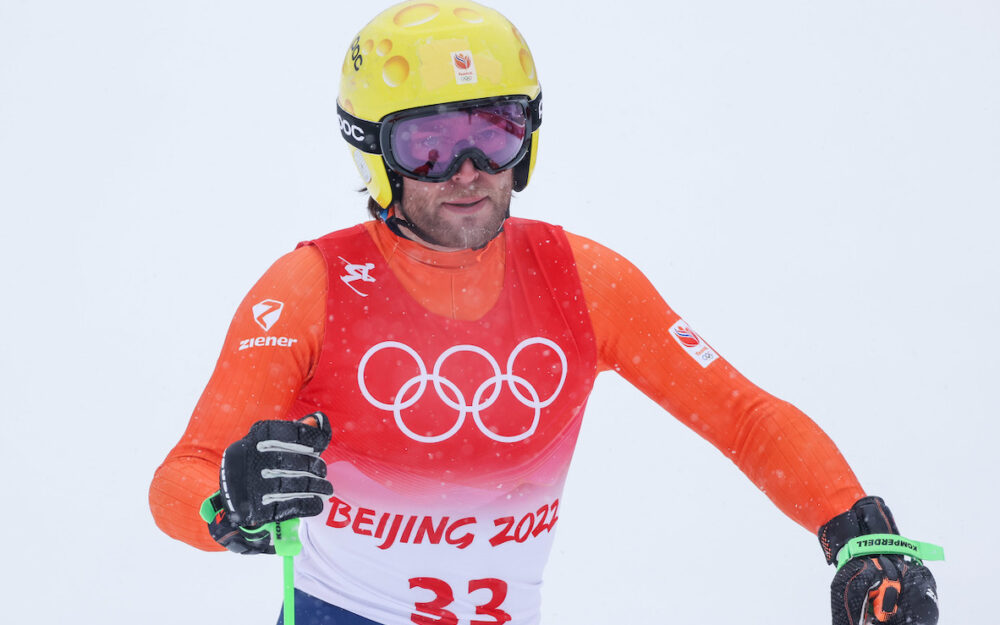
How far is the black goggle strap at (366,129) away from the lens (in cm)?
325

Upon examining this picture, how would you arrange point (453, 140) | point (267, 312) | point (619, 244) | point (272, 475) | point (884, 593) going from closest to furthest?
point (272, 475), point (884, 593), point (267, 312), point (453, 140), point (619, 244)

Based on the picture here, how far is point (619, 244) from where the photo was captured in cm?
742

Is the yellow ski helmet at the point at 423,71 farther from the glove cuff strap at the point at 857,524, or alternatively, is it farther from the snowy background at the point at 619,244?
the snowy background at the point at 619,244

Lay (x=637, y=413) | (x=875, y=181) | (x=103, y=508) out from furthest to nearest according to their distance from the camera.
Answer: (x=875, y=181), (x=637, y=413), (x=103, y=508)

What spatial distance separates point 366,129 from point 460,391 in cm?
80

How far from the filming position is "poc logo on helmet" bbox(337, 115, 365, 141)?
10.8 ft

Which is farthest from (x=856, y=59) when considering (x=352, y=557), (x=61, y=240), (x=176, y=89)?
(x=352, y=557)

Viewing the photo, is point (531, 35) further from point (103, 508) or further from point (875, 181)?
point (103, 508)

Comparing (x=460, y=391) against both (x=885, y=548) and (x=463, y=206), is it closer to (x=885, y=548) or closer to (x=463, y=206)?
(x=463, y=206)

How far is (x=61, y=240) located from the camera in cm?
743

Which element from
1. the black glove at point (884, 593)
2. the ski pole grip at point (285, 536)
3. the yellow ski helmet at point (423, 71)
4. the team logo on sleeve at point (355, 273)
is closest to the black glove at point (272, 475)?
the ski pole grip at point (285, 536)

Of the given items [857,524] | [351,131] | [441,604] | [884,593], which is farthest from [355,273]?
[884,593]

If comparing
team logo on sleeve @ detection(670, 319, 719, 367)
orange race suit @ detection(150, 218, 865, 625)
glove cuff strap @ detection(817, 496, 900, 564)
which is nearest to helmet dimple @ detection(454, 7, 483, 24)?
orange race suit @ detection(150, 218, 865, 625)

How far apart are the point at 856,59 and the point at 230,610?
595 cm
